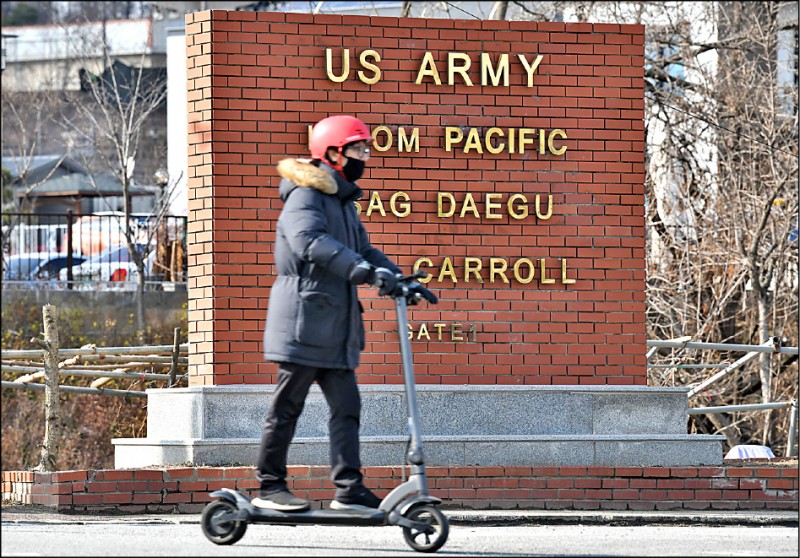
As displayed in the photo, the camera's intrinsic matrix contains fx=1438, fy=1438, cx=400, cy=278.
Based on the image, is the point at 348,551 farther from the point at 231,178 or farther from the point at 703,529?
the point at 231,178

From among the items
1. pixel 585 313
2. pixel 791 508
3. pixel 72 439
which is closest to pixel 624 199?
pixel 585 313

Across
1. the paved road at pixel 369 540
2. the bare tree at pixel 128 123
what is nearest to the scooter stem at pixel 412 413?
the paved road at pixel 369 540

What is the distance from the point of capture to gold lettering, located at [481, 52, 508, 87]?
1059 centimetres

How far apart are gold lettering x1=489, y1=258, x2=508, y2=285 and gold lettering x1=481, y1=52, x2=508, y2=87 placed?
4.27ft

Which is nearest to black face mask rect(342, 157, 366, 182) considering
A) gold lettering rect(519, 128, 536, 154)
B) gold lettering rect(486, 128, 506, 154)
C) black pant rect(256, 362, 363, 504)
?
black pant rect(256, 362, 363, 504)

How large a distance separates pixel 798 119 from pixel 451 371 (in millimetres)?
9479

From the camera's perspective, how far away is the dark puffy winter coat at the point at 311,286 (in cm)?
692

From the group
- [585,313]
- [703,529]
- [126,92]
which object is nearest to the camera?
[703,529]

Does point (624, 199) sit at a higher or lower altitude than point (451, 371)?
higher

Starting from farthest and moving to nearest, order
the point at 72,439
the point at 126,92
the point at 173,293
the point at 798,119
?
the point at 126,92
the point at 173,293
the point at 72,439
the point at 798,119

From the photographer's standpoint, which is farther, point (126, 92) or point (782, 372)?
point (126, 92)

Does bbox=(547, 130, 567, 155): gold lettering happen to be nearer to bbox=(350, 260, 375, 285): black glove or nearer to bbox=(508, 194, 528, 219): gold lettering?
bbox=(508, 194, 528, 219): gold lettering

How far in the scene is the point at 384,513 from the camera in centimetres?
688

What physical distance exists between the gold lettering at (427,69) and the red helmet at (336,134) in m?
3.32
